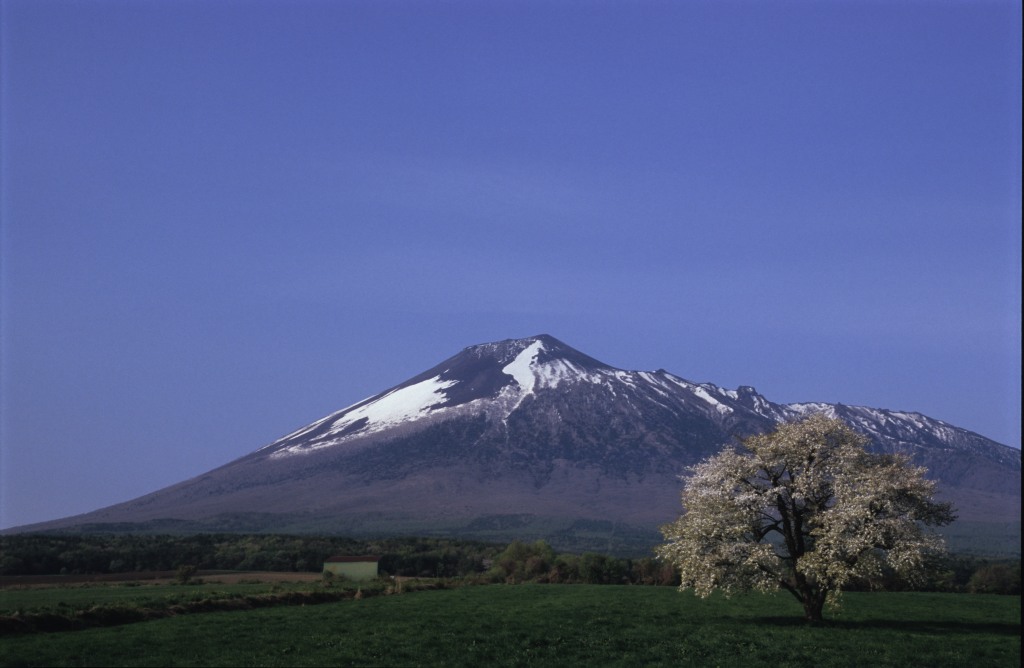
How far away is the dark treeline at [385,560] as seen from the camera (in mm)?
79750

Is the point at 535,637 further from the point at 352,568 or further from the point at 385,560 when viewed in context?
the point at 385,560

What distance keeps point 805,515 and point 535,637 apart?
39.7 ft

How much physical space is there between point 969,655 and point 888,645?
106 inches

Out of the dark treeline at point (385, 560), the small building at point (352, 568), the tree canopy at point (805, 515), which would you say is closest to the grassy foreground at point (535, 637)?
the tree canopy at point (805, 515)

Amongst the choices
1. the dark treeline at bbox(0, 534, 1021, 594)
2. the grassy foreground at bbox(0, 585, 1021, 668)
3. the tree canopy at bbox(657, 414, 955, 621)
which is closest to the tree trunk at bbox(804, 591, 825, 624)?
the tree canopy at bbox(657, 414, 955, 621)

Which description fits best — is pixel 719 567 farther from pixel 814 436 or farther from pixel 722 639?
pixel 814 436

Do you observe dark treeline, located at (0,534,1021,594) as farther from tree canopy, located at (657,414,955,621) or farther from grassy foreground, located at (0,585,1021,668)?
tree canopy, located at (657,414,955,621)

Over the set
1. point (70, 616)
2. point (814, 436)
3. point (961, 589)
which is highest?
point (814, 436)

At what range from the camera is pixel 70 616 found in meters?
37.6

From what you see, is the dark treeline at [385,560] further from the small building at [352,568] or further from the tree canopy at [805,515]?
the tree canopy at [805,515]

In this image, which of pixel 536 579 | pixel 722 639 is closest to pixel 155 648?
pixel 722 639

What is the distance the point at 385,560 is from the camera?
96.8 metres

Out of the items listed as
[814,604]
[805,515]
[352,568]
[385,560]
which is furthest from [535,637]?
[385,560]

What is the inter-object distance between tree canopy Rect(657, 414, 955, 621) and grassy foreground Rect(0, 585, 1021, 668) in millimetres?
2346
